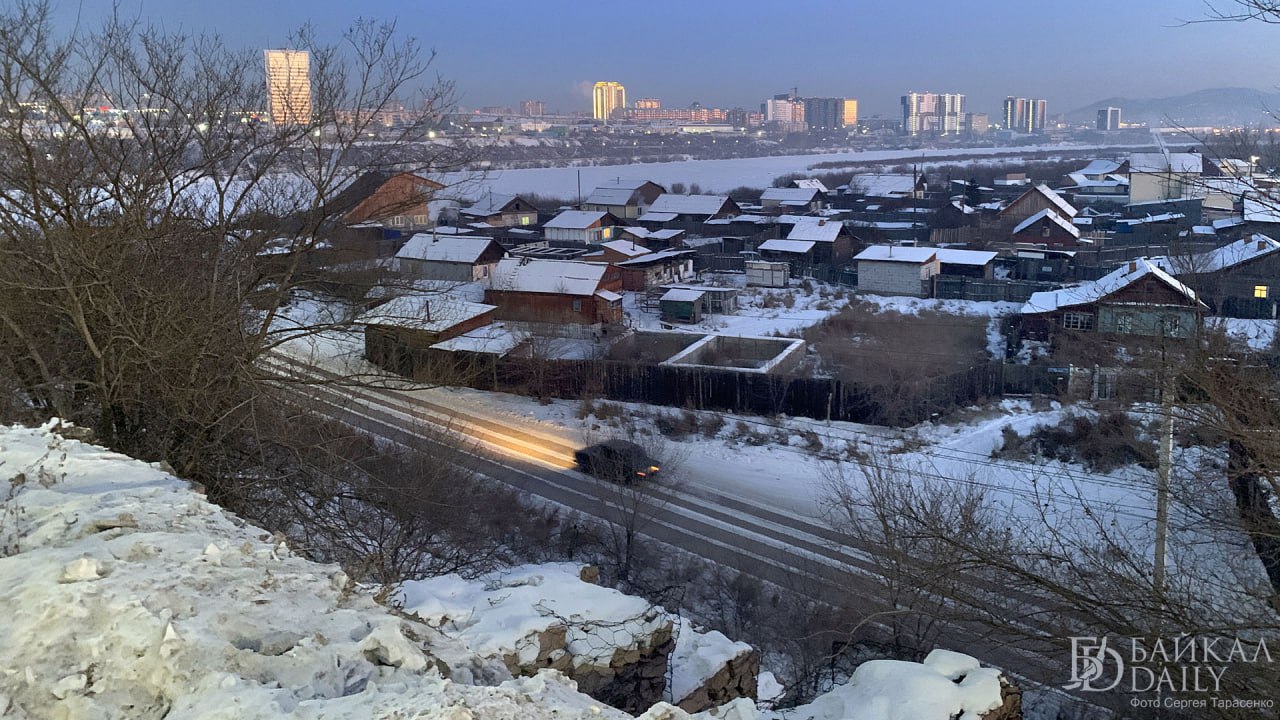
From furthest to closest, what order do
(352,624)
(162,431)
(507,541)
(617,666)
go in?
(507,541) → (162,431) → (617,666) → (352,624)

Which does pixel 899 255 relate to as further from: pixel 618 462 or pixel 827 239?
pixel 618 462

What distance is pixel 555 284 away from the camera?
67.5 ft

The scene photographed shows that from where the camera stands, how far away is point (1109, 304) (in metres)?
16.1

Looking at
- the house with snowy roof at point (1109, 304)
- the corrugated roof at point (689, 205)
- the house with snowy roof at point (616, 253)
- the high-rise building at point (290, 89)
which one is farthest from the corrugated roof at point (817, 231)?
the high-rise building at point (290, 89)

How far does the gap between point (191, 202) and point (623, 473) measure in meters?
5.69

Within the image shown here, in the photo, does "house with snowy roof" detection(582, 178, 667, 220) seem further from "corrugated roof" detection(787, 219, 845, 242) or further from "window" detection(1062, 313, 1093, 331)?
"window" detection(1062, 313, 1093, 331)

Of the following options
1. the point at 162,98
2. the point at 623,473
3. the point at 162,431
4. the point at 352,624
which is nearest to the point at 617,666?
the point at 352,624

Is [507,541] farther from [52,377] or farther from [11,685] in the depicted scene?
[11,685]

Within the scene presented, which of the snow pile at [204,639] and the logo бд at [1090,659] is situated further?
the logo бд at [1090,659]

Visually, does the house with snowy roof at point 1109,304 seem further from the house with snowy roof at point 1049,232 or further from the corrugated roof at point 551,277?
the house with snowy roof at point 1049,232

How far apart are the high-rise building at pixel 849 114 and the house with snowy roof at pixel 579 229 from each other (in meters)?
154

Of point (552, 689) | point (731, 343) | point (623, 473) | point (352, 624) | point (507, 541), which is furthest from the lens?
point (731, 343)

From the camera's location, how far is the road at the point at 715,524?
7066mm

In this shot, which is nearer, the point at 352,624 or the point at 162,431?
the point at 352,624
